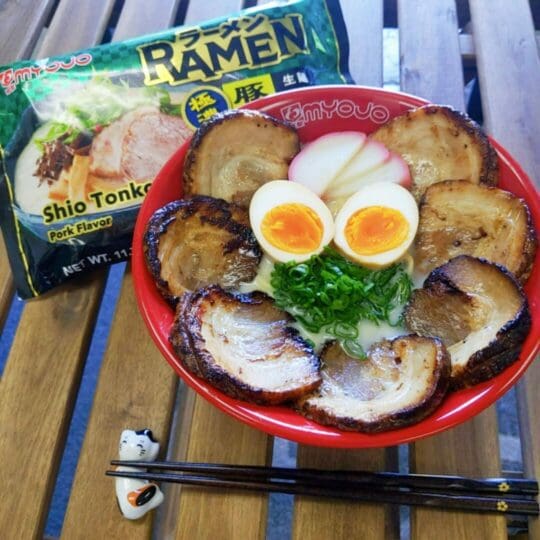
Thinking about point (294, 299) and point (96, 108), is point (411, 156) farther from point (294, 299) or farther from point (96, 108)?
point (96, 108)

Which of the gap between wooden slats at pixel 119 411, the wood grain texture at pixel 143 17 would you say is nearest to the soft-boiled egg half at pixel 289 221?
the gap between wooden slats at pixel 119 411

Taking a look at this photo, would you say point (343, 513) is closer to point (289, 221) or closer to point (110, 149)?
point (289, 221)

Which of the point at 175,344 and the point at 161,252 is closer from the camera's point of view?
the point at 175,344

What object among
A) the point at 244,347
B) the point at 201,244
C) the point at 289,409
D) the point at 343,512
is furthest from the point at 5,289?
the point at 343,512

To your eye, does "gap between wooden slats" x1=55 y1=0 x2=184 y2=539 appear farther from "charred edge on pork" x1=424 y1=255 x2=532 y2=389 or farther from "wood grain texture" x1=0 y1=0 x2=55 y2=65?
"wood grain texture" x1=0 y1=0 x2=55 y2=65

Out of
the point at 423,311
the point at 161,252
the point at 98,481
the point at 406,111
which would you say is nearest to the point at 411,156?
the point at 406,111

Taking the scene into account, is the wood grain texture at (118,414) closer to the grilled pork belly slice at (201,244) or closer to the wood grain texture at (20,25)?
the grilled pork belly slice at (201,244)

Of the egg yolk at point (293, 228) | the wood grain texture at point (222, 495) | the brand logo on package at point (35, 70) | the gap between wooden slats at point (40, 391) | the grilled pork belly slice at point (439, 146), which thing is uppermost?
the brand logo on package at point (35, 70)
